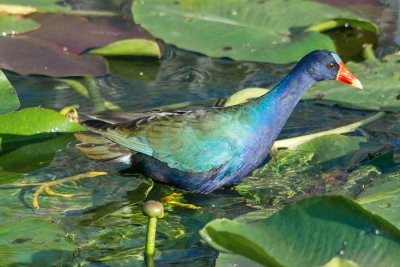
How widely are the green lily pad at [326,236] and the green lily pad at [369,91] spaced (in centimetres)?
148

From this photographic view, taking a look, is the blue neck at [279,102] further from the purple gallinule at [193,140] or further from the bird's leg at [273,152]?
the bird's leg at [273,152]

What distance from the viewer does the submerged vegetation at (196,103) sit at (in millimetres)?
2170

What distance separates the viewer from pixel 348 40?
4.55 m

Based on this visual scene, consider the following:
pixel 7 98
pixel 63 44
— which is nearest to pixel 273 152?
pixel 7 98

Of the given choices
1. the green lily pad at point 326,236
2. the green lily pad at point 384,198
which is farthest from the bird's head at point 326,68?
the green lily pad at point 326,236

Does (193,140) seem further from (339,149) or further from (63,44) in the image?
(63,44)

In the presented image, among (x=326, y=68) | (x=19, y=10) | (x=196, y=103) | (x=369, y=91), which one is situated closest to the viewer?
(x=326, y=68)

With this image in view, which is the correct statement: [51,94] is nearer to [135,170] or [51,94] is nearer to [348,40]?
[135,170]

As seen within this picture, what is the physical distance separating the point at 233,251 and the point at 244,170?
1.03 meters

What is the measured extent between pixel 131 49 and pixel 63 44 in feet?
0.96

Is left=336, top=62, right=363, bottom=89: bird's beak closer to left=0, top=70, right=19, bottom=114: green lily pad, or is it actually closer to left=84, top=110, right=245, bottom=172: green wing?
left=84, top=110, right=245, bottom=172: green wing

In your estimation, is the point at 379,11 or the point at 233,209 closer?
the point at 233,209

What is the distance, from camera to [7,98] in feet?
10.9

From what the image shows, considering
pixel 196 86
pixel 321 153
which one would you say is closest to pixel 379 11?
pixel 196 86
